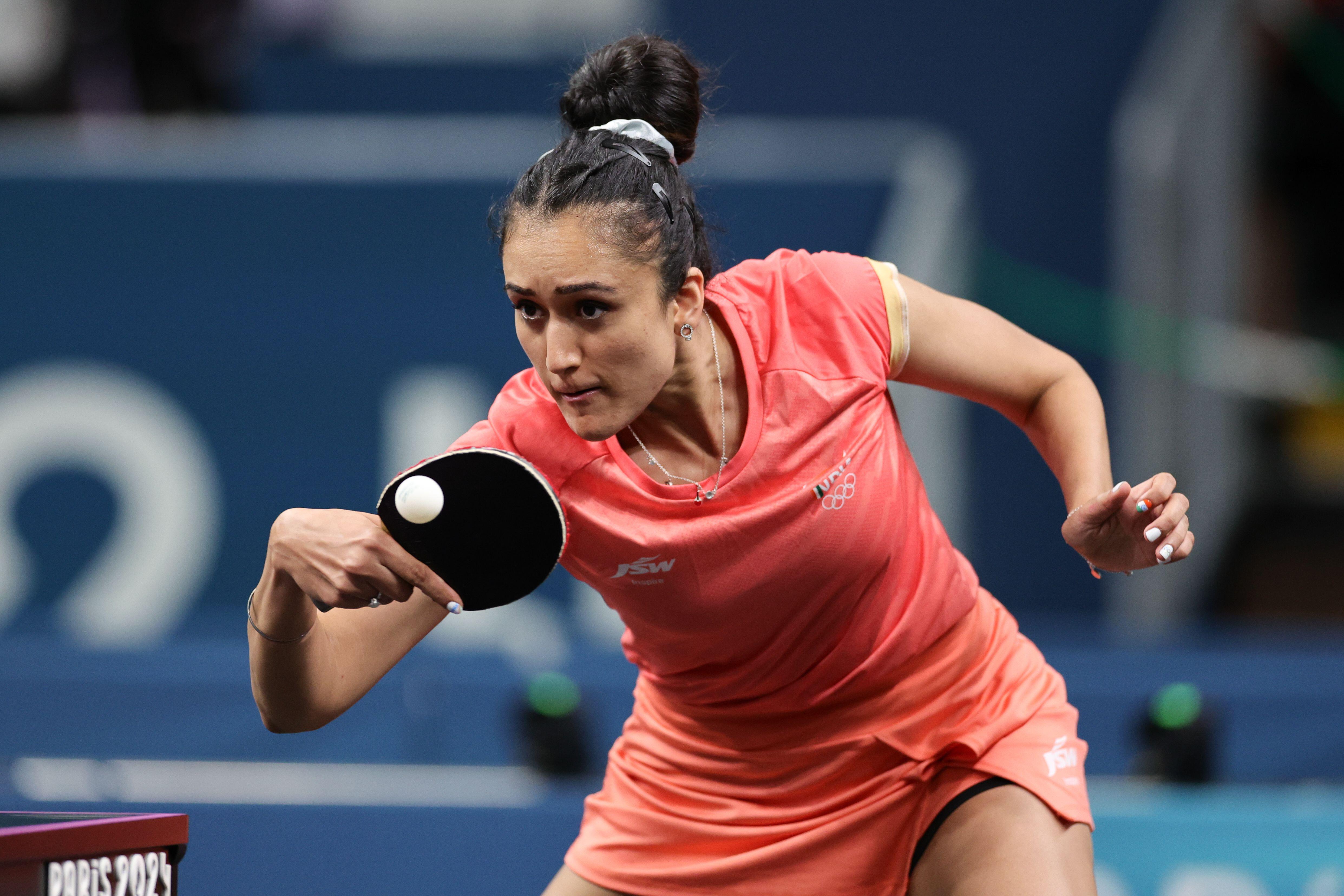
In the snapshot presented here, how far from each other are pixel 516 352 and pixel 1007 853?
152 inches

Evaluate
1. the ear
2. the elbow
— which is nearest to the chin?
the ear

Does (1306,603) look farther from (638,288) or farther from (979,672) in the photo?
(638,288)

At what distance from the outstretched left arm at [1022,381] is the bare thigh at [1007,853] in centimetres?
40

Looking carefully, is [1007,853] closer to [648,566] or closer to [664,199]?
[648,566]

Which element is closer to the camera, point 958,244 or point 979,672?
point 979,672

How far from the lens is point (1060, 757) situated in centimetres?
252

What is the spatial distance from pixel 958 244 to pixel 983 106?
1683mm

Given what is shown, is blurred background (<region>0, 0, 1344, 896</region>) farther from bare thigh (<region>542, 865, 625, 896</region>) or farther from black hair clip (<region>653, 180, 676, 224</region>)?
bare thigh (<region>542, 865, 625, 896</region>)

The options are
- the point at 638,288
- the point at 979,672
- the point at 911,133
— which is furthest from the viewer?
the point at 911,133

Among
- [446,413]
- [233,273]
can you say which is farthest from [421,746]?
[233,273]

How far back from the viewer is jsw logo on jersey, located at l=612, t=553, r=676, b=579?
2.37 metres

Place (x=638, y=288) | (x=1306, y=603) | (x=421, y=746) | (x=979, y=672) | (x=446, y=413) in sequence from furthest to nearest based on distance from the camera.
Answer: (x=1306, y=603), (x=446, y=413), (x=421, y=746), (x=979, y=672), (x=638, y=288)

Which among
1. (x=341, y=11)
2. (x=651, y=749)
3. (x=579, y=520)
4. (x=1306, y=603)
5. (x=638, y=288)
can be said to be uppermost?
(x=341, y=11)

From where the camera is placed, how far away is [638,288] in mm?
2260
